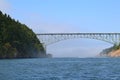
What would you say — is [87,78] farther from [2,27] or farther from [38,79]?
[2,27]

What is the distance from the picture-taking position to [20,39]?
19912cm

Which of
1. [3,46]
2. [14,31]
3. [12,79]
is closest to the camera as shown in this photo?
[12,79]

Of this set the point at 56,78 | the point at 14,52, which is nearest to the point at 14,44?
the point at 14,52

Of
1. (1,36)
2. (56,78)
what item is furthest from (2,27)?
(56,78)

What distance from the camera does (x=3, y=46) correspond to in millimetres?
180000

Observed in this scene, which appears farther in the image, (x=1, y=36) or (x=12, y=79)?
(x=1, y=36)

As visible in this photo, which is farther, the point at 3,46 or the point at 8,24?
the point at 8,24

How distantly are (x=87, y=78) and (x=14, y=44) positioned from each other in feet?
428

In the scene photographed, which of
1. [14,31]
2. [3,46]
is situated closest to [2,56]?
[3,46]

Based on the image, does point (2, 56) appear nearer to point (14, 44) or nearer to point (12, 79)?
point (14, 44)

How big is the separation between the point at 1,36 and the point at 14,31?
9791mm

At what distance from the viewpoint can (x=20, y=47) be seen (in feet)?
653

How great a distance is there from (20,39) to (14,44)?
842 cm

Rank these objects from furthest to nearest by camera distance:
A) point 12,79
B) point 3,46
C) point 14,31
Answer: point 14,31, point 3,46, point 12,79
